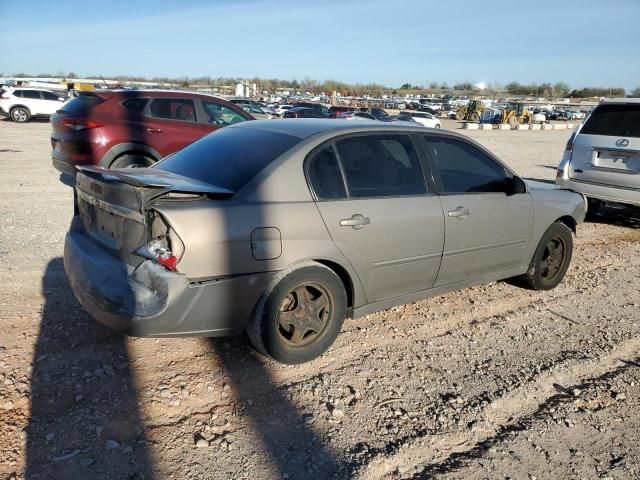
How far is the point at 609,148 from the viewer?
728 centimetres

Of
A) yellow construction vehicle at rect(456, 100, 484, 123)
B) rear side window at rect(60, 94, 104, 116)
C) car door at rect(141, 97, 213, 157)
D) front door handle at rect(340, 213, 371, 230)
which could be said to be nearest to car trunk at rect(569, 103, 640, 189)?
front door handle at rect(340, 213, 371, 230)

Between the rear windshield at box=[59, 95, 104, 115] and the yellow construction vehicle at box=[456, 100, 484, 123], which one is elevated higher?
the rear windshield at box=[59, 95, 104, 115]

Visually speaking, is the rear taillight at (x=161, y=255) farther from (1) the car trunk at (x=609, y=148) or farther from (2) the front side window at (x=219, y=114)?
(1) the car trunk at (x=609, y=148)

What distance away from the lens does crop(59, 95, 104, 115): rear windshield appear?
769 cm

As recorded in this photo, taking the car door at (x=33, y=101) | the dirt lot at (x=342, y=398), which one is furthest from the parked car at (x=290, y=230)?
the car door at (x=33, y=101)

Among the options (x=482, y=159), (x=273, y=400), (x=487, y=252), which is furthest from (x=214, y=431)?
(x=482, y=159)

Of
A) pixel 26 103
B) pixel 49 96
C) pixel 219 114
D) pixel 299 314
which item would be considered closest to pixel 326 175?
pixel 299 314

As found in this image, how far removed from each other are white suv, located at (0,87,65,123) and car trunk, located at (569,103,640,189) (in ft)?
78.7

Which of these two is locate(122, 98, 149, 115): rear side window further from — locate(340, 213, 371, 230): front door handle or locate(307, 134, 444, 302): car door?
locate(340, 213, 371, 230): front door handle

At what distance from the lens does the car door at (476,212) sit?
4031 mm

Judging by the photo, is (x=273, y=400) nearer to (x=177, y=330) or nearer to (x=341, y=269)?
(x=177, y=330)

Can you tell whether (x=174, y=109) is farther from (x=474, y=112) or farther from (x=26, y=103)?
(x=474, y=112)

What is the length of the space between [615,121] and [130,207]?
7.05m

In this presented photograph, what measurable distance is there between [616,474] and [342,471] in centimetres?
134
